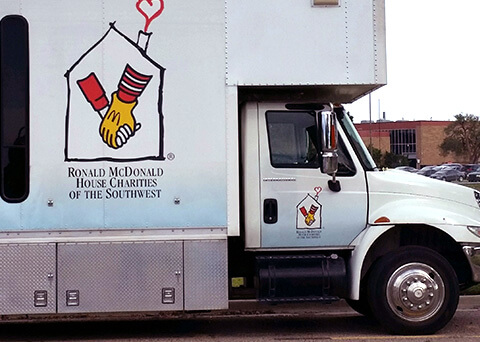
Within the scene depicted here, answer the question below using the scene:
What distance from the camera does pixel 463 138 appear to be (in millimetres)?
87375

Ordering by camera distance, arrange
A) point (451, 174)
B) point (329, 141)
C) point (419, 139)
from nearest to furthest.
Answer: point (329, 141)
point (451, 174)
point (419, 139)

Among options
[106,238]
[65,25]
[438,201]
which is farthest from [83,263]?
[438,201]

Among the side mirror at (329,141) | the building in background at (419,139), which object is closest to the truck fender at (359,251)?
the side mirror at (329,141)

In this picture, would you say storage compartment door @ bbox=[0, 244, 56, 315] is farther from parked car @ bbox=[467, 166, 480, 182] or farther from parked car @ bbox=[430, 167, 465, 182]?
parked car @ bbox=[467, 166, 480, 182]

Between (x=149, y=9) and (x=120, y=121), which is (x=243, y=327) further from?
(x=149, y=9)

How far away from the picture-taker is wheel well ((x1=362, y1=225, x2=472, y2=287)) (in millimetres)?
8648

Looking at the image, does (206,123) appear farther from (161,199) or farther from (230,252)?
(230,252)

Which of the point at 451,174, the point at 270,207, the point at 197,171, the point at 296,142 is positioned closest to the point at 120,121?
the point at 197,171

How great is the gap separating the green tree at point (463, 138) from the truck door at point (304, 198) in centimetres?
8069

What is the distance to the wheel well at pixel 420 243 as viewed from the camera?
8.65m

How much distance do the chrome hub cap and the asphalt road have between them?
27 centimetres

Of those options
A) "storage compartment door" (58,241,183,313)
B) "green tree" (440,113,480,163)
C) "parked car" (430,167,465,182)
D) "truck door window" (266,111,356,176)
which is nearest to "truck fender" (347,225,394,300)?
"truck door window" (266,111,356,176)

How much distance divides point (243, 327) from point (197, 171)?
7.30 ft

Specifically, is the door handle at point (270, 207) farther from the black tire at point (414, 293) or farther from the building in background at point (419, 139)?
the building in background at point (419, 139)
